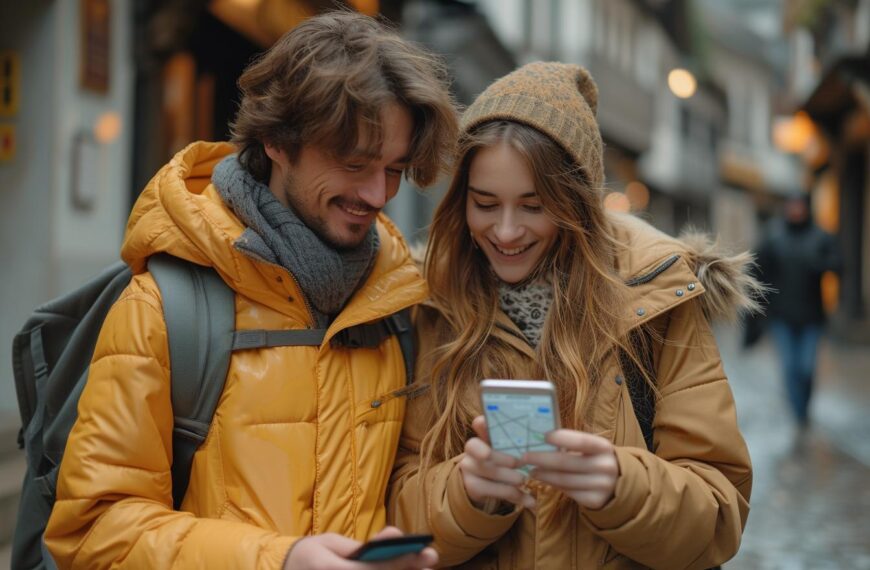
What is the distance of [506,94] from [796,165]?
5376cm

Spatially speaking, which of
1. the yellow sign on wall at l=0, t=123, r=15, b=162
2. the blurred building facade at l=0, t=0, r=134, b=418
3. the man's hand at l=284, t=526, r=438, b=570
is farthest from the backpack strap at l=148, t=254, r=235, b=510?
the yellow sign on wall at l=0, t=123, r=15, b=162

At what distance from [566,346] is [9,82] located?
4872 mm

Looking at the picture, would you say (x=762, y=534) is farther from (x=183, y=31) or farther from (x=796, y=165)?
(x=796, y=165)

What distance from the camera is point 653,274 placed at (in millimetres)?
2338

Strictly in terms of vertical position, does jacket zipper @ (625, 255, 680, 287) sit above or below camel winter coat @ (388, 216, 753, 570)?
above

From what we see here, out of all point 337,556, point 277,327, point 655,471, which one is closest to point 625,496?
point 655,471

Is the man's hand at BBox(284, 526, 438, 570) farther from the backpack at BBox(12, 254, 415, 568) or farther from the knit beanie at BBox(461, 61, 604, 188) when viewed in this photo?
the knit beanie at BBox(461, 61, 604, 188)

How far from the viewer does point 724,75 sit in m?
45.9

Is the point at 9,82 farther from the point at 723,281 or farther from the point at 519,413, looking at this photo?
the point at 519,413

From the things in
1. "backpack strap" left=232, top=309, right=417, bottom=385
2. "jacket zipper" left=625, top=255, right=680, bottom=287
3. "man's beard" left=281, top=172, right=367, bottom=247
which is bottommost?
"backpack strap" left=232, top=309, right=417, bottom=385

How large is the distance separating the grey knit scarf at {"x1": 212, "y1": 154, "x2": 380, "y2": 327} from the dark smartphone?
0.67 meters

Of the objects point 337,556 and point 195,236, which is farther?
point 195,236

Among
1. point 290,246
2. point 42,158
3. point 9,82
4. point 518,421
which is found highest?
point 9,82

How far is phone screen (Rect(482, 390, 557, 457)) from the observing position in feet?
5.72
